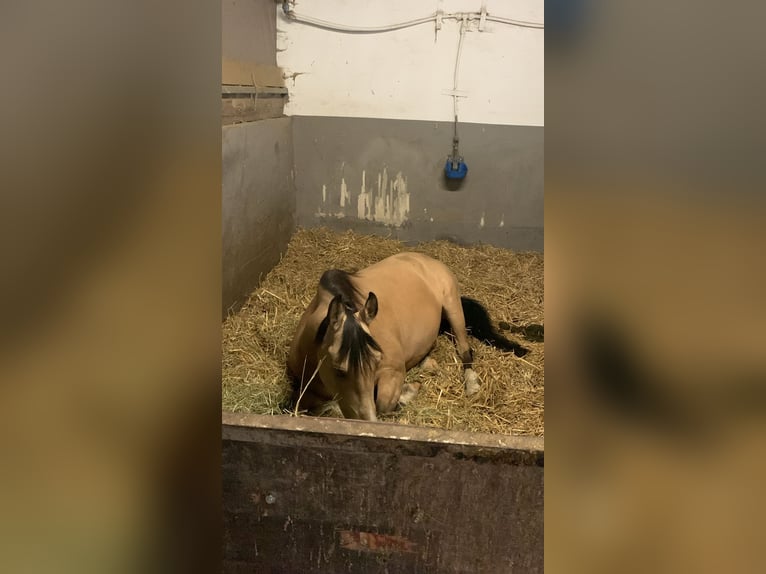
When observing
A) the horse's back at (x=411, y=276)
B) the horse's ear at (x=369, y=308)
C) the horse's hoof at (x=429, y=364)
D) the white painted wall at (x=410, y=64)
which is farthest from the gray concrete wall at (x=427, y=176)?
the horse's ear at (x=369, y=308)

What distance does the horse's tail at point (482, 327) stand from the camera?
125 inches

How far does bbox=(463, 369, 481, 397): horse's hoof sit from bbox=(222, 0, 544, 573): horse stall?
4 centimetres

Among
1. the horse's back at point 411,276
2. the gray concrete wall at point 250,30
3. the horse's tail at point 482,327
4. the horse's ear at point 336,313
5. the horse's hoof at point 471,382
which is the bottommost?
the horse's hoof at point 471,382

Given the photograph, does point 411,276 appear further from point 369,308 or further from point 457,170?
point 457,170

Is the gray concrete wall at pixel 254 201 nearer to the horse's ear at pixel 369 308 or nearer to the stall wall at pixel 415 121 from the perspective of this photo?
the stall wall at pixel 415 121

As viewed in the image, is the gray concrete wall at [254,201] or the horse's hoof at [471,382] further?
the gray concrete wall at [254,201]

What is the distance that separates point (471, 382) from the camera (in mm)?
2740

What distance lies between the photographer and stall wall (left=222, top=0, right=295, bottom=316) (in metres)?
3.34

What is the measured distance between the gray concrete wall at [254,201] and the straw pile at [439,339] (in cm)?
13

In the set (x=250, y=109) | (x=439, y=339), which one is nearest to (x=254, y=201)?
(x=250, y=109)

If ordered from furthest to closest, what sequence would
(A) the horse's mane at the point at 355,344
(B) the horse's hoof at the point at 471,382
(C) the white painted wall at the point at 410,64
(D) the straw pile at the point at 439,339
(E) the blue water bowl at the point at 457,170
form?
(E) the blue water bowl at the point at 457,170 < (C) the white painted wall at the point at 410,64 < (B) the horse's hoof at the point at 471,382 < (D) the straw pile at the point at 439,339 < (A) the horse's mane at the point at 355,344

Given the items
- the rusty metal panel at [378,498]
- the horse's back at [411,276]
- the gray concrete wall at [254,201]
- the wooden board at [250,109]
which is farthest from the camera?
the wooden board at [250,109]
